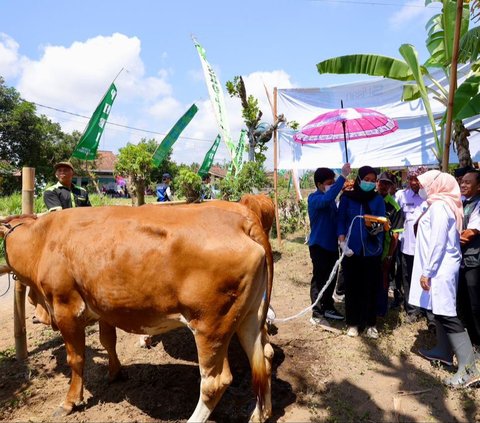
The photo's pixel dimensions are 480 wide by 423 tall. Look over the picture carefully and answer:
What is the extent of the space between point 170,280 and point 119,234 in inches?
22.2

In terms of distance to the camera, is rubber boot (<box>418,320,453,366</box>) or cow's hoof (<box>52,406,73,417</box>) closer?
cow's hoof (<box>52,406,73,417</box>)

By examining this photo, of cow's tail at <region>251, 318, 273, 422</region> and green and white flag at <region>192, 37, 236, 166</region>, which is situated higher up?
green and white flag at <region>192, 37, 236, 166</region>

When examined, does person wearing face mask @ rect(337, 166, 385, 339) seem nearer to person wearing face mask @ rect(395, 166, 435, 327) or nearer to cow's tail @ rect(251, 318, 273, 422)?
person wearing face mask @ rect(395, 166, 435, 327)

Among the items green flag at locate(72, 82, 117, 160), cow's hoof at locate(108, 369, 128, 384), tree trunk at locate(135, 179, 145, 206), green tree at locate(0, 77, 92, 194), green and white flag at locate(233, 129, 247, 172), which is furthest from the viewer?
green tree at locate(0, 77, 92, 194)

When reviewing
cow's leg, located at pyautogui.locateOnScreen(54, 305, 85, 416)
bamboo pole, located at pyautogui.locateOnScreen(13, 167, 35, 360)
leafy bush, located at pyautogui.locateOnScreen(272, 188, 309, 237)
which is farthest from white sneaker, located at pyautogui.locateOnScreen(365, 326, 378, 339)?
leafy bush, located at pyautogui.locateOnScreen(272, 188, 309, 237)

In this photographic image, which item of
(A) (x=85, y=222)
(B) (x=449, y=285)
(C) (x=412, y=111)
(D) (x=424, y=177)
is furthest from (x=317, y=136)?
(A) (x=85, y=222)

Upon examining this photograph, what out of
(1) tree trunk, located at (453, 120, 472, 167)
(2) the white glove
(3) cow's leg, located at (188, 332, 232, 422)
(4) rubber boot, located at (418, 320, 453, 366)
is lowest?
(4) rubber boot, located at (418, 320, 453, 366)

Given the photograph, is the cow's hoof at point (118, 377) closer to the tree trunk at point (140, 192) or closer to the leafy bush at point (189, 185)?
the tree trunk at point (140, 192)

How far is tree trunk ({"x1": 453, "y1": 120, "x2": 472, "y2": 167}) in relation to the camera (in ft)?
20.0

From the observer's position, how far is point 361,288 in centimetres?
419

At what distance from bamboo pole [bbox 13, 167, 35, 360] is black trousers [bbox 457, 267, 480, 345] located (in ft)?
15.0

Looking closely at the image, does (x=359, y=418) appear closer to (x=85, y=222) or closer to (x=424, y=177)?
(x=424, y=177)

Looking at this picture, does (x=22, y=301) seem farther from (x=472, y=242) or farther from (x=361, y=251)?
(x=472, y=242)

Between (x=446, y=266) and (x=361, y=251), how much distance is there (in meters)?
0.93
